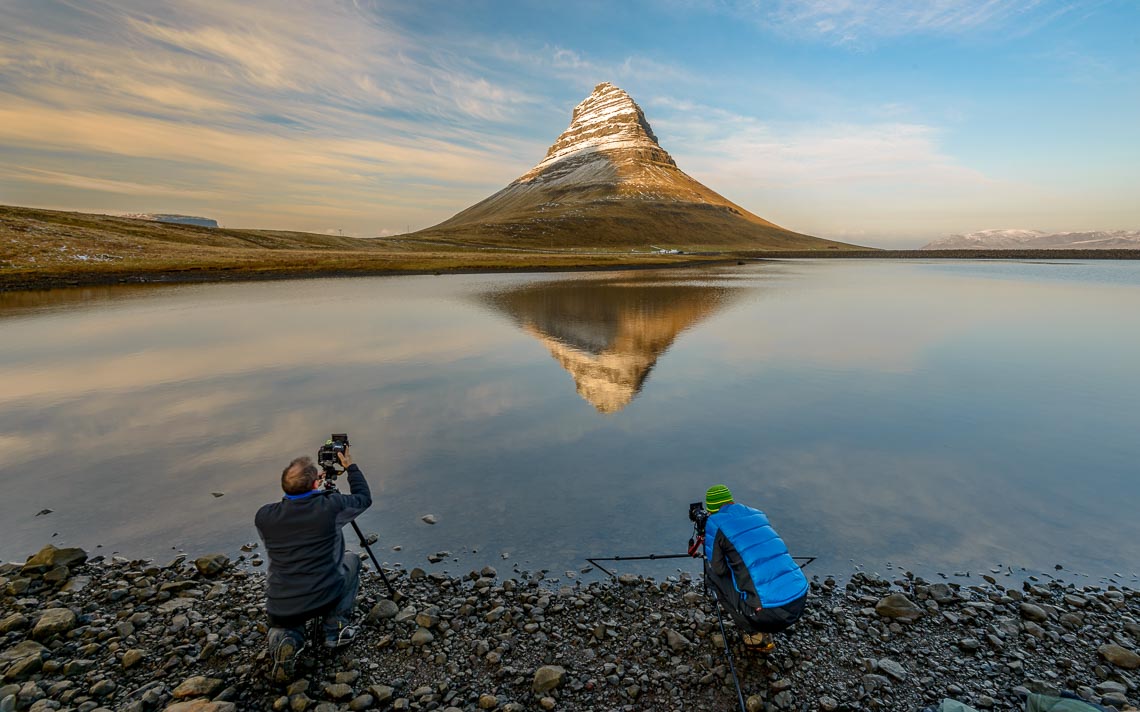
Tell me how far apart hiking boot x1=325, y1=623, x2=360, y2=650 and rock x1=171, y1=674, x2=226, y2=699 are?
1209mm

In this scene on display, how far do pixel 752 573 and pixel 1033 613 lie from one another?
476 cm

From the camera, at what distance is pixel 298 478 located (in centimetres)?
677

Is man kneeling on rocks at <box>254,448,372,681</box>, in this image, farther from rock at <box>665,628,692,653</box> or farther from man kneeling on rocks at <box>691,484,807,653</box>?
man kneeling on rocks at <box>691,484,807,653</box>

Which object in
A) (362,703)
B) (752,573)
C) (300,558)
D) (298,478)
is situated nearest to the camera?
(362,703)

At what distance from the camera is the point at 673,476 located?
43.2 feet

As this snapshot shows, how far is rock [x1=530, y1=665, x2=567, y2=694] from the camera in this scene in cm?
666

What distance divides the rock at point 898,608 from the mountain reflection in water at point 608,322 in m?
11.1

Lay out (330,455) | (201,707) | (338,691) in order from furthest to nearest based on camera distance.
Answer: (330,455) < (338,691) < (201,707)

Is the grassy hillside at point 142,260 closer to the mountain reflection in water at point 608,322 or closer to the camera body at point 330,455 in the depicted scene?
the mountain reflection in water at point 608,322

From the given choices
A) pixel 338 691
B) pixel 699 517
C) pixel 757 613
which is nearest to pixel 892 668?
pixel 757 613

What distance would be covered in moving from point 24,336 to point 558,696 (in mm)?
41333

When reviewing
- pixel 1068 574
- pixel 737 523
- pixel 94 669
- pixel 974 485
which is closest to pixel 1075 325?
pixel 974 485

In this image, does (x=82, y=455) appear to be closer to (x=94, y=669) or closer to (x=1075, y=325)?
(x=94, y=669)

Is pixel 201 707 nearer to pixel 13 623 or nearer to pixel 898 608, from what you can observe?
pixel 13 623
